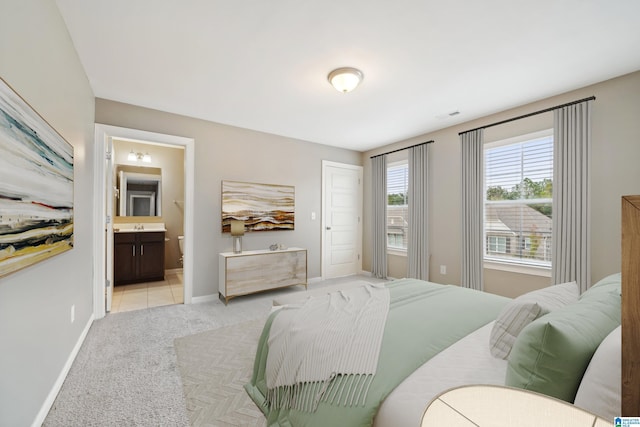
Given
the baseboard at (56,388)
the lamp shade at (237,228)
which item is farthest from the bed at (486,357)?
the lamp shade at (237,228)

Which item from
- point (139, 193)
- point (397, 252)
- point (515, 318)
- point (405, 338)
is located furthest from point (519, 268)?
point (139, 193)

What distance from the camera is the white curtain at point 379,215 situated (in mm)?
5066

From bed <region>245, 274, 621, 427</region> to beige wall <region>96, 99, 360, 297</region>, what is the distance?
2.41 meters

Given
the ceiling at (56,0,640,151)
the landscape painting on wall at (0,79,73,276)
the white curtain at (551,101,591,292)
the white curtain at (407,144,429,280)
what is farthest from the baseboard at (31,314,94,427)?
the white curtain at (551,101,591,292)

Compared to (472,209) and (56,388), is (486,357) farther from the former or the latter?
(472,209)

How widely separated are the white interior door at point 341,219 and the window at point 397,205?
667 millimetres

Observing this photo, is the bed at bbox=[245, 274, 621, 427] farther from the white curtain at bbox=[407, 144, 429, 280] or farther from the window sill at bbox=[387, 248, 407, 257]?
the window sill at bbox=[387, 248, 407, 257]

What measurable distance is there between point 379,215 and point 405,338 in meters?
3.90

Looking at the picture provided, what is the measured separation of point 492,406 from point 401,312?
1.26m

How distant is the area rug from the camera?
1.60 m

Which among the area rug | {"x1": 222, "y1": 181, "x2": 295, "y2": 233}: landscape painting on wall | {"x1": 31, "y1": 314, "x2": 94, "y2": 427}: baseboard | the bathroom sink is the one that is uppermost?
{"x1": 222, "y1": 181, "x2": 295, "y2": 233}: landscape painting on wall

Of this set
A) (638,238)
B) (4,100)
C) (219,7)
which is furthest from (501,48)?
(4,100)

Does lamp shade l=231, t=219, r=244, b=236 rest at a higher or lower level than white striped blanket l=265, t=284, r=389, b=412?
higher

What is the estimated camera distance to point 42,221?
60.4 inches
